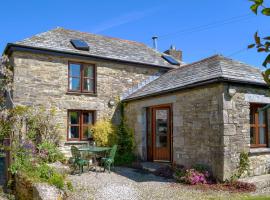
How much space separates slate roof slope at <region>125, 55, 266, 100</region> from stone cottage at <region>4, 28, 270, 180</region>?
0.15ft

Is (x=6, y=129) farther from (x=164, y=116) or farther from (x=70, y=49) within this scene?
(x=164, y=116)

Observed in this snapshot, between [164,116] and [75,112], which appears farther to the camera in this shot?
[75,112]

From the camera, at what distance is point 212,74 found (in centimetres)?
988

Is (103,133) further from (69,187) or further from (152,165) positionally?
(69,187)

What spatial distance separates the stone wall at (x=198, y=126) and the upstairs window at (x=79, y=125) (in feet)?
13.1

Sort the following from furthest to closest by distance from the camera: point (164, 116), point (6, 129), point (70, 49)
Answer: point (70, 49)
point (164, 116)
point (6, 129)

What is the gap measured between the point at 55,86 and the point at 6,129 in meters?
2.99

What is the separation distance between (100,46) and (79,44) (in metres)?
1.45

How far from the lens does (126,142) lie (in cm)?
1388

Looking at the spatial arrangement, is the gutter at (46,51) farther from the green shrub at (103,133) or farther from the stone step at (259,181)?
the stone step at (259,181)

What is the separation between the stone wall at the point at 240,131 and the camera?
8945 mm

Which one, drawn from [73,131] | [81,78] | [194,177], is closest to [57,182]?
[194,177]

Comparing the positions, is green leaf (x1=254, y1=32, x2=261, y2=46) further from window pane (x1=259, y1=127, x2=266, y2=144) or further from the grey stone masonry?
window pane (x1=259, y1=127, x2=266, y2=144)

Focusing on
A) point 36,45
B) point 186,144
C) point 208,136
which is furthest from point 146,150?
point 36,45
